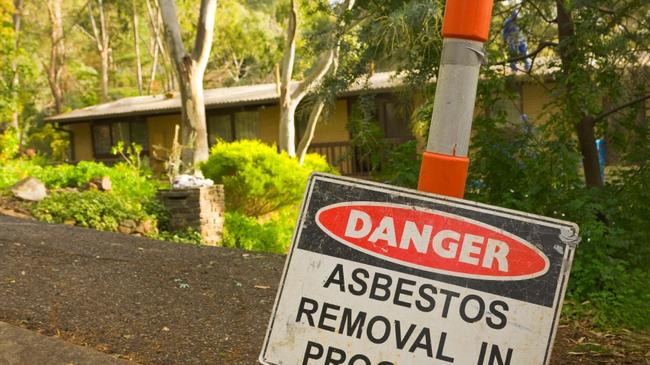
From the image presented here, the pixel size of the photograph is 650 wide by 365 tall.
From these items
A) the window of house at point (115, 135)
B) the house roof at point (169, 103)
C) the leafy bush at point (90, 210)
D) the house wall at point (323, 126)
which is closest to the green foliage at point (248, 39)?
the house roof at point (169, 103)

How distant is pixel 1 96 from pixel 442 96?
22.4m

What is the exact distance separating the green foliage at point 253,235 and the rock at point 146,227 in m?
1.51

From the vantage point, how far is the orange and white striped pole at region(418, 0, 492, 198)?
275cm

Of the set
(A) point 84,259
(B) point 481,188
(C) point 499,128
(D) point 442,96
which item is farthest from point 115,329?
(C) point 499,128

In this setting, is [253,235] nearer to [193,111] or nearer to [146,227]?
[146,227]

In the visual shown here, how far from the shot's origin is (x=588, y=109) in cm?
702

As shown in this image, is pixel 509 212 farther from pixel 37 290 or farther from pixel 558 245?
pixel 37 290

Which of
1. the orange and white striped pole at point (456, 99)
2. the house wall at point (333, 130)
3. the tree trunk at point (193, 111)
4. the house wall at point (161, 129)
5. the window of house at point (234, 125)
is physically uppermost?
the orange and white striped pole at point (456, 99)

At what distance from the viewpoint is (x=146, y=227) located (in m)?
12.7

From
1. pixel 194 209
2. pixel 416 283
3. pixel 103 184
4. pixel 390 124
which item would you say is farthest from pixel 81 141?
pixel 416 283

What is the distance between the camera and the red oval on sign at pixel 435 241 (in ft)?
8.25

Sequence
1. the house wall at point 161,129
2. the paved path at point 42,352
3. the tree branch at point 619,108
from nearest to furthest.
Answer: the paved path at point 42,352 → the tree branch at point 619,108 → the house wall at point 161,129

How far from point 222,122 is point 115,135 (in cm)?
563

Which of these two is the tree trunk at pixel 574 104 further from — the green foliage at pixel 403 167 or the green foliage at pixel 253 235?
the green foliage at pixel 253 235
